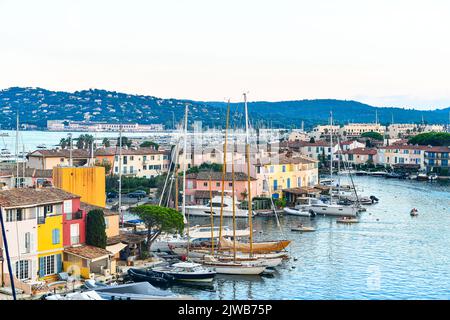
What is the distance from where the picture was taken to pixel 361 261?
16391mm

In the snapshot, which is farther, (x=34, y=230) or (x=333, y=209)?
(x=333, y=209)

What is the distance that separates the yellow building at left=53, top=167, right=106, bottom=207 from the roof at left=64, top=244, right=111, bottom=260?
118 inches

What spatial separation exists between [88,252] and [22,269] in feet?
4.85

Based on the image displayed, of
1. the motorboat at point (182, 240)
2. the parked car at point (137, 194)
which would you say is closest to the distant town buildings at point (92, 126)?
the parked car at point (137, 194)

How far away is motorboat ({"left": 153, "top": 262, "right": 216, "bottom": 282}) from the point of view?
546 inches

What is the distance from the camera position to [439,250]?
1820 centimetres

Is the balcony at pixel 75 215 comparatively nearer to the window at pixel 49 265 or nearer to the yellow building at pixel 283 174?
the window at pixel 49 265

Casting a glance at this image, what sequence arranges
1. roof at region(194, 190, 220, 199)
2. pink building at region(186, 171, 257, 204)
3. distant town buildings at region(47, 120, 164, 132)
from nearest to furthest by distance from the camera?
roof at region(194, 190, 220, 199) < pink building at region(186, 171, 257, 204) < distant town buildings at region(47, 120, 164, 132)

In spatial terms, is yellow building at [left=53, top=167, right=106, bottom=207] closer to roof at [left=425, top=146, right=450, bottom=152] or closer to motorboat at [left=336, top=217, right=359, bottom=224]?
motorboat at [left=336, top=217, right=359, bottom=224]

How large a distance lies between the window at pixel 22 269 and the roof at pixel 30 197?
3.24 ft

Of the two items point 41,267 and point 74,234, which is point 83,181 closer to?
point 74,234

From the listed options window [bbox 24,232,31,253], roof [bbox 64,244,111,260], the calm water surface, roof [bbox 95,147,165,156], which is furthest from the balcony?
roof [bbox 95,147,165,156]

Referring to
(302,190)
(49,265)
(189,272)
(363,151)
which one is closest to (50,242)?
(49,265)
